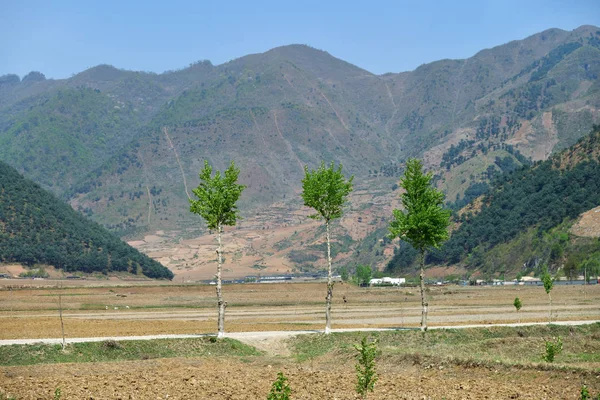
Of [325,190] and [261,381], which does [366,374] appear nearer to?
[261,381]

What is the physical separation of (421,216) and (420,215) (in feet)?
0.33

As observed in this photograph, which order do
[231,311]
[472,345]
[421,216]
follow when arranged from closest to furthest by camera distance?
[472,345]
[421,216]
[231,311]

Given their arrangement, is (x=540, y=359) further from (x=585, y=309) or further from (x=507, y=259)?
(x=507, y=259)

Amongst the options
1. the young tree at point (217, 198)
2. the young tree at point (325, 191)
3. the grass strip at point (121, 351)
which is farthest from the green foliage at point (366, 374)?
the young tree at point (325, 191)

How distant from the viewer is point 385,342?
48.5 meters

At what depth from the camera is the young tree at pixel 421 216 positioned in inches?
2136

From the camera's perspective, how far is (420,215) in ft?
178

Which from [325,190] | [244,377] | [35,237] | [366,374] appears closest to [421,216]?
[325,190]

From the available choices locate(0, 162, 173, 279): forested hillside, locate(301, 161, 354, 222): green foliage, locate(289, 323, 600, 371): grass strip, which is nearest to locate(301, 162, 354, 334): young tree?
locate(301, 161, 354, 222): green foliage

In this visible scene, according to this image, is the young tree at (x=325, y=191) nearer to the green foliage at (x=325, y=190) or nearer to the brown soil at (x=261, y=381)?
the green foliage at (x=325, y=190)

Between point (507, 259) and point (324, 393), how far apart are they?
577ft

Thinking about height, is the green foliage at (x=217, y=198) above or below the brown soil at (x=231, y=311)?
above

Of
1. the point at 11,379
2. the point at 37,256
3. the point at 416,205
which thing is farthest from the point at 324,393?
the point at 37,256

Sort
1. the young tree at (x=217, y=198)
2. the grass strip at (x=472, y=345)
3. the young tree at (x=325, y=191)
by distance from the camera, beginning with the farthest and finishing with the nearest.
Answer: the young tree at (x=325, y=191)
the young tree at (x=217, y=198)
the grass strip at (x=472, y=345)
